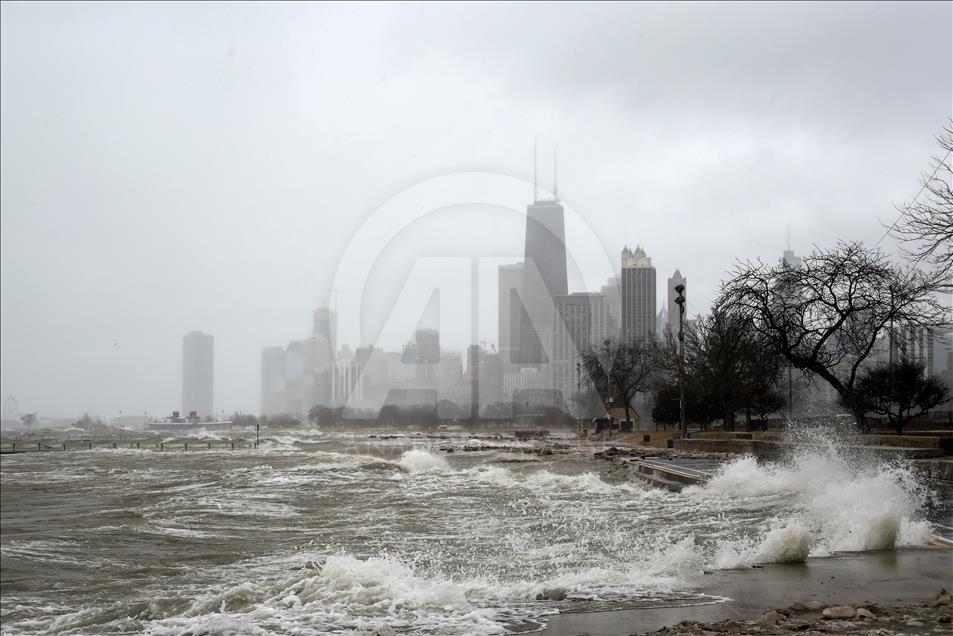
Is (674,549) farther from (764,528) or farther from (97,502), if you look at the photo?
(97,502)

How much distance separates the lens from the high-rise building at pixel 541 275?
386 feet

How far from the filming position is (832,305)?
25922 millimetres

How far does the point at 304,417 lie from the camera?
162875 mm

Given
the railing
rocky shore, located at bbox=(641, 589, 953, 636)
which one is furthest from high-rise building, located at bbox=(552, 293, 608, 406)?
rocky shore, located at bbox=(641, 589, 953, 636)

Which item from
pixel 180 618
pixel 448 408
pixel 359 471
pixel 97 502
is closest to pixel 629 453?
pixel 359 471

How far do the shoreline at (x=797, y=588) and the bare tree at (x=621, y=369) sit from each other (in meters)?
70.9

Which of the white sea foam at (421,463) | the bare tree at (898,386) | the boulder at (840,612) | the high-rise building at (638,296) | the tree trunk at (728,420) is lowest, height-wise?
the white sea foam at (421,463)

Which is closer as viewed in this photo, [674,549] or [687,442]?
[674,549]

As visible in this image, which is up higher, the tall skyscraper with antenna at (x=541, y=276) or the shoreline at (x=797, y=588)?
the tall skyscraper with antenna at (x=541, y=276)

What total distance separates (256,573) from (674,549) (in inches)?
221

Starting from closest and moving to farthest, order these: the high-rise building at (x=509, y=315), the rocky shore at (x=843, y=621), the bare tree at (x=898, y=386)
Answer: the rocky shore at (x=843, y=621)
the bare tree at (x=898, y=386)
the high-rise building at (x=509, y=315)

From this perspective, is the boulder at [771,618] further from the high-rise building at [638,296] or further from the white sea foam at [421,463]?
the high-rise building at [638,296]

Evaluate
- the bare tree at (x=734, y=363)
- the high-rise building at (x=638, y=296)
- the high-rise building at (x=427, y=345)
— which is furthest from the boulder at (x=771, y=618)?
the high-rise building at (x=638, y=296)

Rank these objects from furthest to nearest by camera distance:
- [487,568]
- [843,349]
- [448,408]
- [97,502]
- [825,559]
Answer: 1. [448,408]
2. [843,349]
3. [97,502]
4. [487,568]
5. [825,559]
